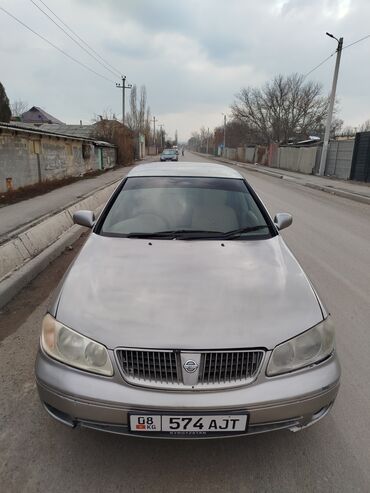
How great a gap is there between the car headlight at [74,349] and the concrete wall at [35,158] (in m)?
11.0

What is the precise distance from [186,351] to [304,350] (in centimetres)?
65

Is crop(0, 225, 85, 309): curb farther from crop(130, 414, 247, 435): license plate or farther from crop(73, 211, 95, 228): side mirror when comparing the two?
crop(130, 414, 247, 435): license plate

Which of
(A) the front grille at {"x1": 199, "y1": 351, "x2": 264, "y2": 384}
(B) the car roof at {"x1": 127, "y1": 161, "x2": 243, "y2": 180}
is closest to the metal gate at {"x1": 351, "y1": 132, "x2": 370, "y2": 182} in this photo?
(B) the car roof at {"x1": 127, "y1": 161, "x2": 243, "y2": 180}

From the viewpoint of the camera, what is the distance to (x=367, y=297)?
4301 mm

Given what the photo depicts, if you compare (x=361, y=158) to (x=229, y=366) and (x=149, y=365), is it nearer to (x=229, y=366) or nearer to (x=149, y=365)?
(x=229, y=366)

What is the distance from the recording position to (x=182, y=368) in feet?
5.86

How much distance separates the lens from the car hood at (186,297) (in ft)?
6.08

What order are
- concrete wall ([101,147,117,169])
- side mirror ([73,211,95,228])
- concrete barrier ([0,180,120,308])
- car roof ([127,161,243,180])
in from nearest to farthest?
side mirror ([73,211,95,228])
car roof ([127,161,243,180])
concrete barrier ([0,180,120,308])
concrete wall ([101,147,117,169])

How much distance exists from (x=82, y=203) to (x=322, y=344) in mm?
7946

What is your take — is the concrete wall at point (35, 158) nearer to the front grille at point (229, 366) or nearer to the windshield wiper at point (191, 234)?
the windshield wiper at point (191, 234)

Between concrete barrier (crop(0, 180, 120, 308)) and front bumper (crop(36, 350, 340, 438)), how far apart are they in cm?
245

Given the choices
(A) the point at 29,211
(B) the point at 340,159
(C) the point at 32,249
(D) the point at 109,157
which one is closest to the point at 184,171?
(C) the point at 32,249

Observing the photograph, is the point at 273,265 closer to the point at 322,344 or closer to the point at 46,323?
the point at 322,344

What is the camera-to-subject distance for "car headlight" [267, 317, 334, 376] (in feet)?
6.10
